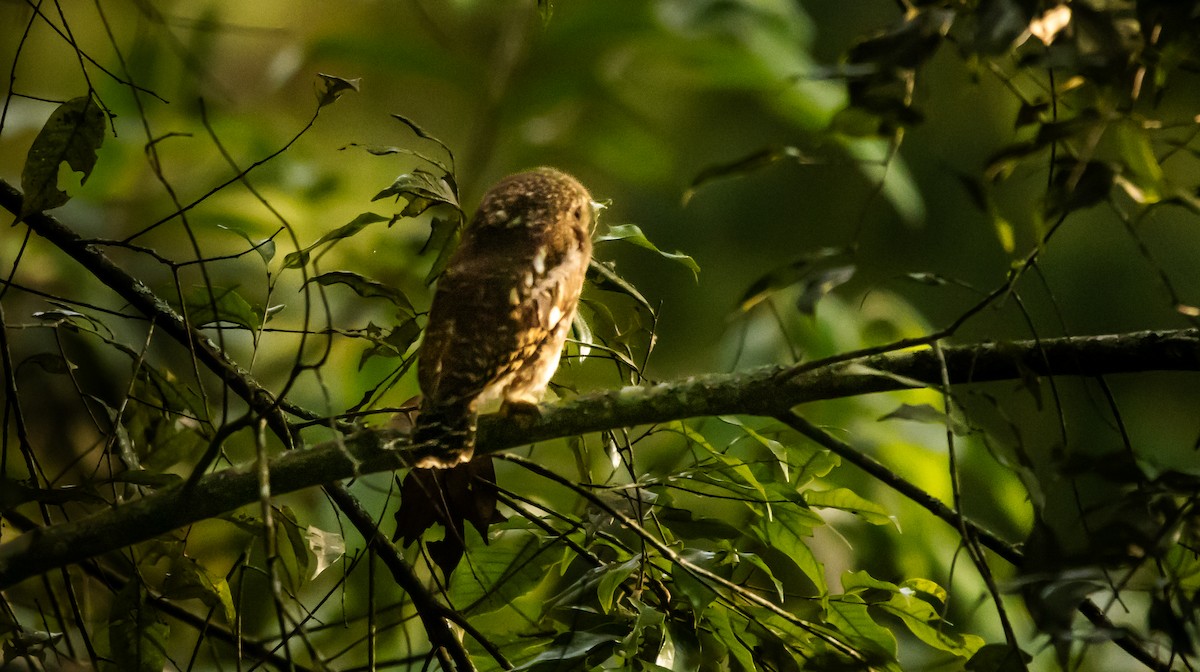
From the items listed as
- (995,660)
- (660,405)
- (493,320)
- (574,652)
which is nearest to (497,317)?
(493,320)

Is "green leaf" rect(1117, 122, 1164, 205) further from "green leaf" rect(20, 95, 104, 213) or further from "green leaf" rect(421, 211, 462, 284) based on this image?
"green leaf" rect(20, 95, 104, 213)

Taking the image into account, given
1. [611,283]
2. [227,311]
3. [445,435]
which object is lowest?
[445,435]

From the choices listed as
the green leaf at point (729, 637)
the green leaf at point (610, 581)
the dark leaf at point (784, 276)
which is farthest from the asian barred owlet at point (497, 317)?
the dark leaf at point (784, 276)

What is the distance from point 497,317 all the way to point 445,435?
198 mm

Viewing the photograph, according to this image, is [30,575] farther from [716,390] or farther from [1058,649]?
[1058,649]

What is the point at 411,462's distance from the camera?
119 centimetres

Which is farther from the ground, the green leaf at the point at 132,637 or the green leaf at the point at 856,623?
the green leaf at the point at 132,637

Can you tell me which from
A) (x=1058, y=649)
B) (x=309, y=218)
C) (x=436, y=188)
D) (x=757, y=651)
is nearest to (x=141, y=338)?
(x=309, y=218)

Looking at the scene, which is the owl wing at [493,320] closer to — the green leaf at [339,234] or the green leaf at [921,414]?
the green leaf at [339,234]

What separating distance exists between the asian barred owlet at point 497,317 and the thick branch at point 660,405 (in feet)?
0.40

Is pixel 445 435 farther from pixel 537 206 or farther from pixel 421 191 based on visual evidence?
pixel 537 206

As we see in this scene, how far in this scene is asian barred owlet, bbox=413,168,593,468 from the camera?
1.24 metres

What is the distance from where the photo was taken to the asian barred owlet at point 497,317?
1.24m

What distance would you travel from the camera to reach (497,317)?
132 centimetres
